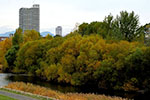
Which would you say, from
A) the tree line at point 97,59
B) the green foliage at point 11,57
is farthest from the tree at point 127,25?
the green foliage at point 11,57

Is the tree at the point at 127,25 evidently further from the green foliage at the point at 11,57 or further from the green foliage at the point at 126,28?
the green foliage at the point at 11,57

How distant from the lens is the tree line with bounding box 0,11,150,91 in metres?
39.0

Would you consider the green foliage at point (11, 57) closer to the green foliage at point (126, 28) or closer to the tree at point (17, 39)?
the tree at point (17, 39)

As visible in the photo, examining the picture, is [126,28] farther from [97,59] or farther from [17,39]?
[17,39]

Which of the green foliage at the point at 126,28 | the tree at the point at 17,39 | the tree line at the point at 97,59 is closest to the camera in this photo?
the tree line at the point at 97,59

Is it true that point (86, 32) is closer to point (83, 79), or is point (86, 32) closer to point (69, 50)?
point (69, 50)

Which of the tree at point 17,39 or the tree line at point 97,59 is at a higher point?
the tree at point 17,39

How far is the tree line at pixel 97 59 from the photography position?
3897 cm

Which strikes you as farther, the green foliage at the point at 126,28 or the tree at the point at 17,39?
the tree at the point at 17,39

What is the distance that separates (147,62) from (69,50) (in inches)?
693

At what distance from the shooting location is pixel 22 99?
17.9 metres

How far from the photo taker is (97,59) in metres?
44.1

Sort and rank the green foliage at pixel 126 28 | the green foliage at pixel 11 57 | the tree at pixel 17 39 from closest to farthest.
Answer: the green foliage at pixel 126 28
the green foliage at pixel 11 57
the tree at pixel 17 39

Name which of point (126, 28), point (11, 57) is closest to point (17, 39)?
point (11, 57)
